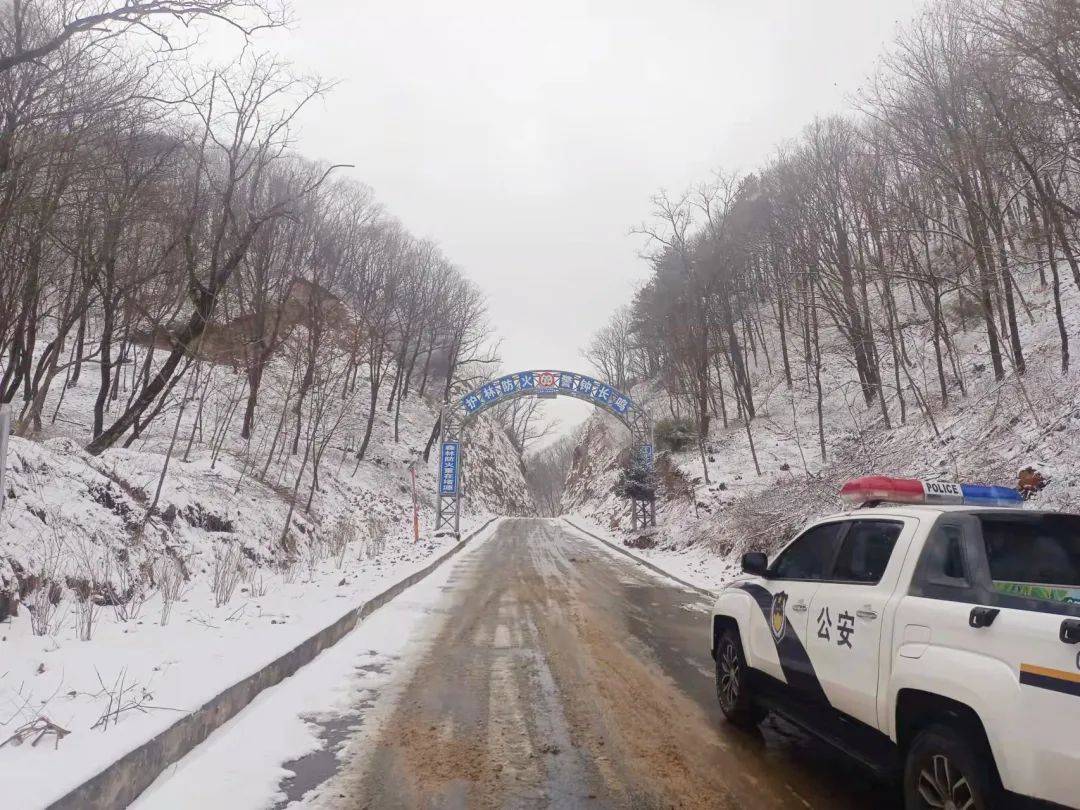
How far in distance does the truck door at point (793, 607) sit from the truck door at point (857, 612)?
12cm

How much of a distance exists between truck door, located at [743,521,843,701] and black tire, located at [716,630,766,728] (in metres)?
0.28

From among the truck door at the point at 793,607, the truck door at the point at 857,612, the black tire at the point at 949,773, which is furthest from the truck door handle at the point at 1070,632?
the truck door at the point at 793,607

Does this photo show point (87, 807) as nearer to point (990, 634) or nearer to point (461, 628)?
point (990, 634)

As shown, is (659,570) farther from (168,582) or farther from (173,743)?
(173,743)

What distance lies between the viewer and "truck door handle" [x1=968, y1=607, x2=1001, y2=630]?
2918mm

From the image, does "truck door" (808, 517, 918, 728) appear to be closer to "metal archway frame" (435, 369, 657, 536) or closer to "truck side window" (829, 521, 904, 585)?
"truck side window" (829, 521, 904, 585)

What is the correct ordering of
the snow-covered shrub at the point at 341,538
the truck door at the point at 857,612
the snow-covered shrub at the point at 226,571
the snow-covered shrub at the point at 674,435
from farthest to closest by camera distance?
the snow-covered shrub at the point at 674,435
the snow-covered shrub at the point at 341,538
the snow-covered shrub at the point at 226,571
the truck door at the point at 857,612

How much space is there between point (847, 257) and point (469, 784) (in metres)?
19.3

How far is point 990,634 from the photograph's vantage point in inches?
114

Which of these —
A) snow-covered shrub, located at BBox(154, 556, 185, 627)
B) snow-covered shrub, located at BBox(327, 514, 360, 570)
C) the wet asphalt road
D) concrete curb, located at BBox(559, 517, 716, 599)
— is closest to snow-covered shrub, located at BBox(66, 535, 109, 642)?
snow-covered shrub, located at BBox(154, 556, 185, 627)

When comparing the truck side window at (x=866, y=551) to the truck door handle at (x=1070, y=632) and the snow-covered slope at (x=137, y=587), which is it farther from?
the snow-covered slope at (x=137, y=587)

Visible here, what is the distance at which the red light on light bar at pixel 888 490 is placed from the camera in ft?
13.7

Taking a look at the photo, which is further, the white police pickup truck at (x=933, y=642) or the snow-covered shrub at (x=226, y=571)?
the snow-covered shrub at (x=226, y=571)

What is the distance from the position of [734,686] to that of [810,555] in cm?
131
